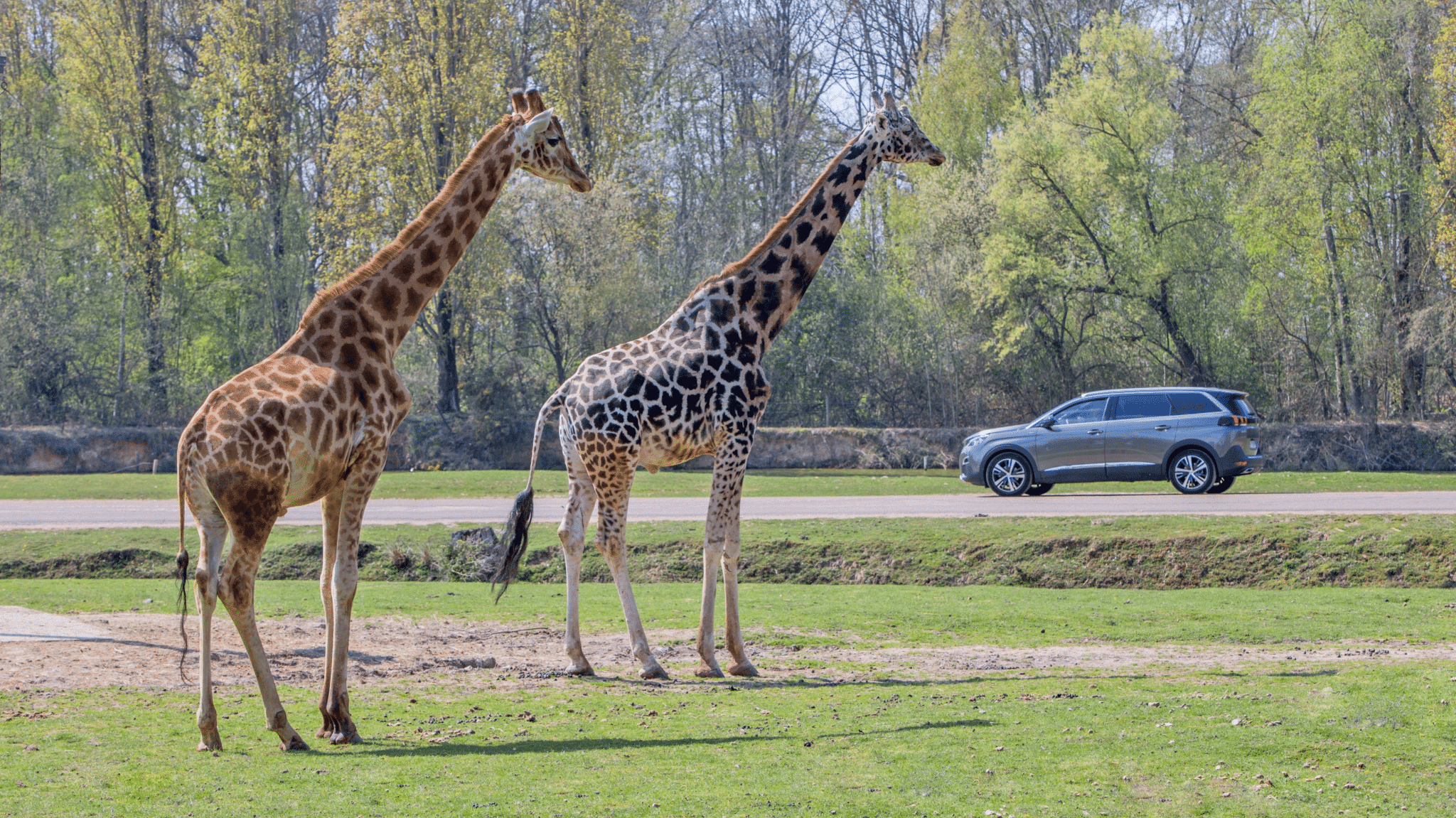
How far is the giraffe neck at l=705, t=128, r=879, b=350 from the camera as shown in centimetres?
1159

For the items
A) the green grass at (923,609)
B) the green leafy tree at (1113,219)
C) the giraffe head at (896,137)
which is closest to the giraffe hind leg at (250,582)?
the green grass at (923,609)

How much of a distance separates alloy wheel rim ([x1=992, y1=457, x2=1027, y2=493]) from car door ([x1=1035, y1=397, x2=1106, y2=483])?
374 millimetres

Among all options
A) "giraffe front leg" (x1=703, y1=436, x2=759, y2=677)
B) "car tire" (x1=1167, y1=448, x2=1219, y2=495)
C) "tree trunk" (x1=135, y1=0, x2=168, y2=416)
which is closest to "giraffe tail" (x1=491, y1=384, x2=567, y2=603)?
"giraffe front leg" (x1=703, y1=436, x2=759, y2=677)

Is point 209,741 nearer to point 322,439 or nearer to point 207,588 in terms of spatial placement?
point 207,588

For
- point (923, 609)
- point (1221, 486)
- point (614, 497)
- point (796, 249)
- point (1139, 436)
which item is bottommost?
point (923, 609)

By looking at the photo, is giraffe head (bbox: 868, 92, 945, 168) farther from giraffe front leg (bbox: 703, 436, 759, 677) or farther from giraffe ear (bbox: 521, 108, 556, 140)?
giraffe ear (bbox: 521, 108, 556, 140)

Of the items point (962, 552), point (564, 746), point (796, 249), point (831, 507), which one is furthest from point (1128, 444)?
point (564, 746)

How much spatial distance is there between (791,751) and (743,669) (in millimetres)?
3231

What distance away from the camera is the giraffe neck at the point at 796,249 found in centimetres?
1159

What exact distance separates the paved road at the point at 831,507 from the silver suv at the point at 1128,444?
60 centimetres

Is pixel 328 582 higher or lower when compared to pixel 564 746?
higher

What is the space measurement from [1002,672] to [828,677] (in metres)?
1.47

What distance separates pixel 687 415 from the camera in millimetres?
10961

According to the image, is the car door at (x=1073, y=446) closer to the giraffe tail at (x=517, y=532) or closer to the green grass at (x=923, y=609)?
the green grass at (x=923, y=609)
